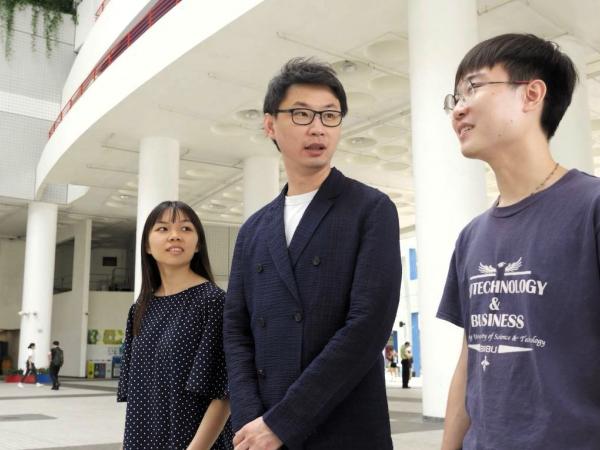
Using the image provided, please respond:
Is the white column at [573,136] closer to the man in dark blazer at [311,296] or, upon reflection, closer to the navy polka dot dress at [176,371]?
the navy polka dot dress at [176,371]

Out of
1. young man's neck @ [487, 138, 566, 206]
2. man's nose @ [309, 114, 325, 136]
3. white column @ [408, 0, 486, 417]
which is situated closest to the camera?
young man's neck @ [487, 138, 566, 206]

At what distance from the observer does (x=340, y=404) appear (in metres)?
2.14

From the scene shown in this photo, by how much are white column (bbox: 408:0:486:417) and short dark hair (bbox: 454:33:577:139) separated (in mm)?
7743

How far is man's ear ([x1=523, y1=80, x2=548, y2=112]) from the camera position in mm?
1938

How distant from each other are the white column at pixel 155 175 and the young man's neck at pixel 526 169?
15246 millimetres

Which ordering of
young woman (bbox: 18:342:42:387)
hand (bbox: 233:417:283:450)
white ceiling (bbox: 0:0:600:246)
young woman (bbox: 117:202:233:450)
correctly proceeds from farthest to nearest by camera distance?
young woman (bbox: 18:342:42:387) → white ceiling (bbox: 0:0:600:246) → young woman (bbox: 117:202:233:450) → hand (bbox: 233:417:283:450)

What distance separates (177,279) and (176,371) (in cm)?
47

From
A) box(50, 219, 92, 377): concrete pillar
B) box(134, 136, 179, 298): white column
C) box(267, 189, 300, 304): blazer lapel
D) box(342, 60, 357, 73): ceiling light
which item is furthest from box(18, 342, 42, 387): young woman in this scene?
box(267, 189, 300, 304): blazer lapel

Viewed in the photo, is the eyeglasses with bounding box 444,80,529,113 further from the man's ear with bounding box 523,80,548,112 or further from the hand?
the hand

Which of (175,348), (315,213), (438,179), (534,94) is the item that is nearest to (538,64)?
(534,94)

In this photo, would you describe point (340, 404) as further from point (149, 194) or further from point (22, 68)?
point (22, 68)

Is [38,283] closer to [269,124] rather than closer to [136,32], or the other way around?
[136,32]

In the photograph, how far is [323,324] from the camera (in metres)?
2.20

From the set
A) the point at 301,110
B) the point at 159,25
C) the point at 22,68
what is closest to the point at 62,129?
Result: the point at 159,25
